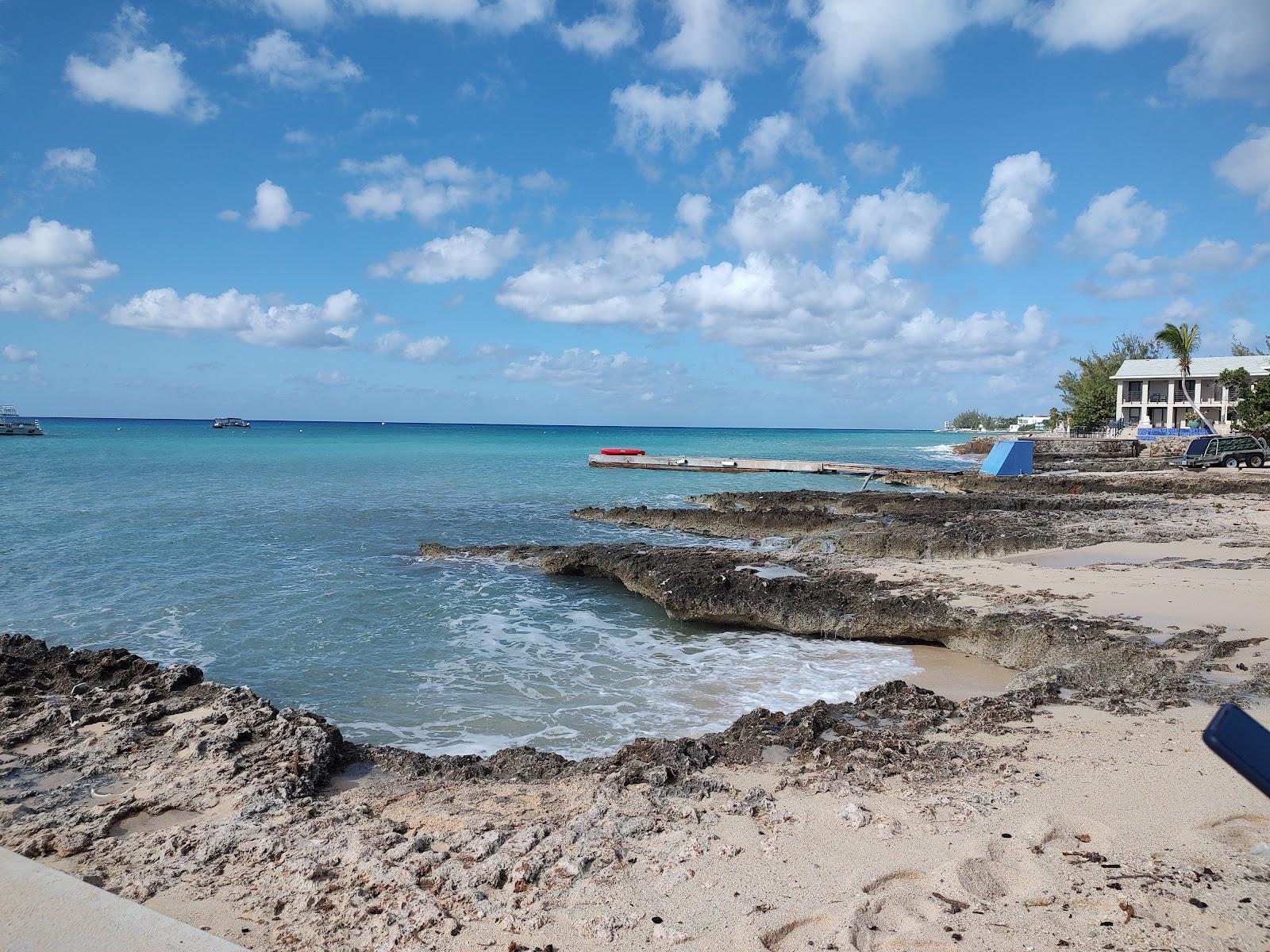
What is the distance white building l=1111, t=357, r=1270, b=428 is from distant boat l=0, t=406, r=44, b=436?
11442 centimetres

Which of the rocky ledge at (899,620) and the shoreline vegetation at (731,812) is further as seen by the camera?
the rocky ledge at (899,620)

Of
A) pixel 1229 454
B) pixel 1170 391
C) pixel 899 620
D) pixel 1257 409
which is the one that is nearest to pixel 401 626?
pixel 899 620

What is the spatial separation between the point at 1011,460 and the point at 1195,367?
35.2m

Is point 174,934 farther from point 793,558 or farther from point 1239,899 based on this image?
point 793,558

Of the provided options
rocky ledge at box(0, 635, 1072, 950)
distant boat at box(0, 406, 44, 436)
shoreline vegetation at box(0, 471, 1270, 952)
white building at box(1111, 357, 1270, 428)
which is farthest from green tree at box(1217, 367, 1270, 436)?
distant boat at box(0, 406, 44, 436)

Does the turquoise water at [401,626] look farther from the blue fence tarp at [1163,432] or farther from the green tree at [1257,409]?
the blue fence tarp at [1163,432]

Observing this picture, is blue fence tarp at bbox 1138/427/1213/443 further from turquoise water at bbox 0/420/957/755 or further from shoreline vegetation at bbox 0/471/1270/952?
shoreline vegetation at bbox 0/471/1270/952

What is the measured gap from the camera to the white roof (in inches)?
2132

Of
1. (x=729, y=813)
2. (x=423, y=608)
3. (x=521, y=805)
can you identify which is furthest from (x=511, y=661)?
(x=729, y=813)

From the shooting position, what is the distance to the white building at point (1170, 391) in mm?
55031

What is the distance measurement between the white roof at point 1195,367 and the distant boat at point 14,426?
11415 cm

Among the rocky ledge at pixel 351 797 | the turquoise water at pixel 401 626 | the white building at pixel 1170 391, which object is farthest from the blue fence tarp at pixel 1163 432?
the rocky ledge at pixel 351 797

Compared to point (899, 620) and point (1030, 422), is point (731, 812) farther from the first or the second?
point (1030, 422)

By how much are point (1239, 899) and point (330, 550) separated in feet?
55.3
